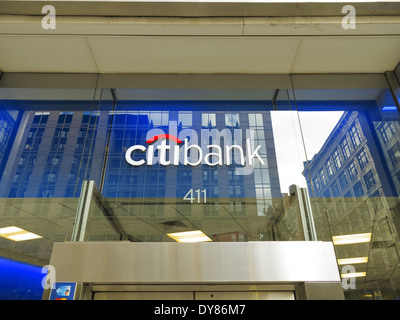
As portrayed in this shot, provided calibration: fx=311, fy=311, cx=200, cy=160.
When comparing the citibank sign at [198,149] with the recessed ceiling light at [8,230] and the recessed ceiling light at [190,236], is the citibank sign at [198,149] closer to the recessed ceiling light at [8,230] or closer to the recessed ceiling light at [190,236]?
the recessed ceiling light at [190,236]

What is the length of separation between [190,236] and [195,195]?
1.82 feet

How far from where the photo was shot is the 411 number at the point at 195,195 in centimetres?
397

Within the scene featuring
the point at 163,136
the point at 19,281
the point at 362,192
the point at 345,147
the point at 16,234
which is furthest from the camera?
the point at 163,136

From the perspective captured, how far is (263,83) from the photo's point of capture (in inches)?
192

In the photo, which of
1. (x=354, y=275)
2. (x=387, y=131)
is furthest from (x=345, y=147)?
(x=354, y=275)

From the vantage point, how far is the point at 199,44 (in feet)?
14.8

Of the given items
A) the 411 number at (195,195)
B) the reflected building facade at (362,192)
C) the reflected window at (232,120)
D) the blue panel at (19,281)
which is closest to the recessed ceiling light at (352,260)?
the reflected building facade at (362,192)

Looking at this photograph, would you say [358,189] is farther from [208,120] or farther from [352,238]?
[208,120]

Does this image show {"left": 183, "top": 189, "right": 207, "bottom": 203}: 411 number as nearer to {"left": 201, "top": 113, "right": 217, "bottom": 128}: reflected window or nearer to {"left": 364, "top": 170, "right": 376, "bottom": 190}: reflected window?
{"left": 201, "top": 113, "right": 217, "bottom": 128}: reflected window

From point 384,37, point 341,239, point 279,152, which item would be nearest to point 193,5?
point 279,152

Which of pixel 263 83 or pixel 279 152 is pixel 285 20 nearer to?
pixel 263 83

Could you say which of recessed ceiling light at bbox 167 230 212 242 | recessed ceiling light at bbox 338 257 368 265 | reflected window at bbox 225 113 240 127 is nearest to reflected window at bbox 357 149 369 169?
recessed ceiling light at bbox 338 257 368 265
